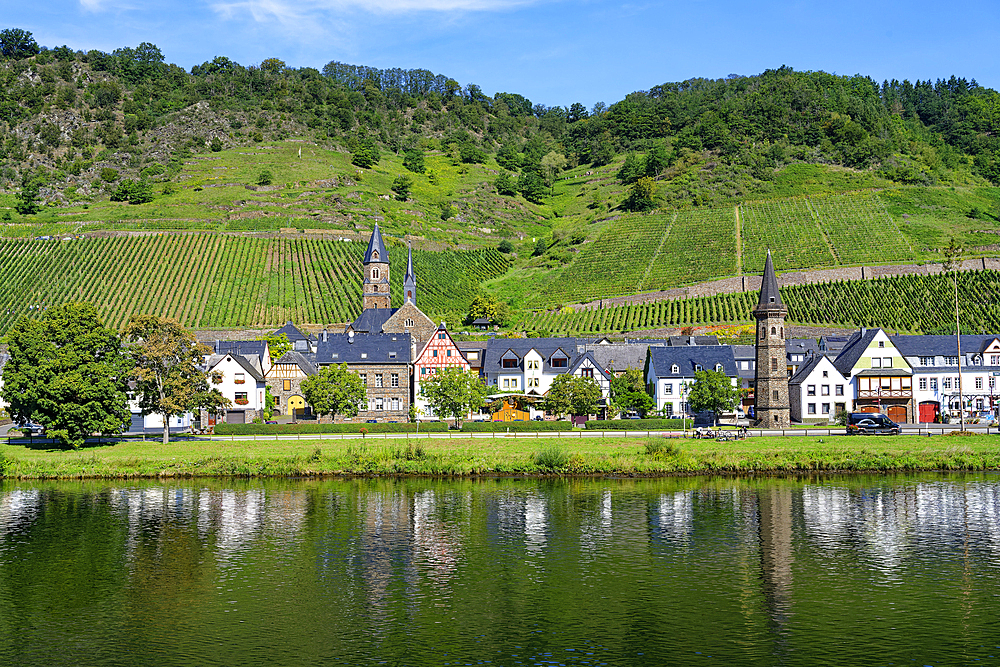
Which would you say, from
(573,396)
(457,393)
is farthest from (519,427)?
(573,396)

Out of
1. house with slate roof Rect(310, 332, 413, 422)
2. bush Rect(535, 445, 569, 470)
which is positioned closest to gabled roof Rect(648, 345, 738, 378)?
house with slate roof Rect(310, 332, 413, 422)

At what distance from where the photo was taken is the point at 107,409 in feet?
204

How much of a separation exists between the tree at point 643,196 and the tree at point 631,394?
11477cm

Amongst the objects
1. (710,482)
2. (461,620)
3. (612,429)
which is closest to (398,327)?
(612,429)

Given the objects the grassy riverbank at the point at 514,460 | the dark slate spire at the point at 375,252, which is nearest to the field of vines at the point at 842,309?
the dark slate spire at the point at 375,252

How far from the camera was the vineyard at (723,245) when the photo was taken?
144875 mm

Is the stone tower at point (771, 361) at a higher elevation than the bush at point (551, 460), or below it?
higher

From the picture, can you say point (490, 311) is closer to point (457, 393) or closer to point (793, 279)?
point (793, 279)

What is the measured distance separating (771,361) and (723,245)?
90.8 metres

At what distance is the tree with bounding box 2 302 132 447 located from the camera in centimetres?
5975

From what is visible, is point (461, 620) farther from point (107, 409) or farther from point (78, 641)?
point (107, 409)

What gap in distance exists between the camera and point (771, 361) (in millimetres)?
72688

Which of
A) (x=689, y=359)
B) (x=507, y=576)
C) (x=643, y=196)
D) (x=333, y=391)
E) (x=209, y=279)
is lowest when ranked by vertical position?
(x=507, y=576)

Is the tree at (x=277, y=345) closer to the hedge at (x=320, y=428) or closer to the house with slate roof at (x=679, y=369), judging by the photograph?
the hedge at (x=320, y=428)
